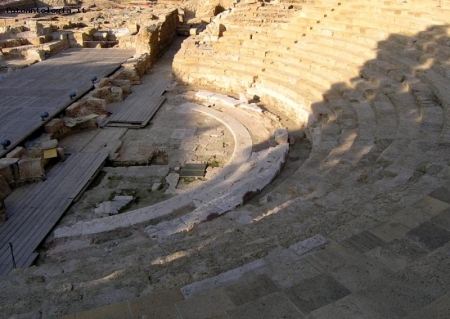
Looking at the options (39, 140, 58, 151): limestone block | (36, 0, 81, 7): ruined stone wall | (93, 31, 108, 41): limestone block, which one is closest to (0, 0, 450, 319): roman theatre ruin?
(39, 140, 58, 151): limestone block

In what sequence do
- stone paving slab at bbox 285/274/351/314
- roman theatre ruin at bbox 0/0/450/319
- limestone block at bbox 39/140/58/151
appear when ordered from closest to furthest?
1. stone paving slab at bbox 285/274/351/314
2. roman theatre ruin at bbox 0/0/450/319
3. limestone block at bbox 39/140/58/151

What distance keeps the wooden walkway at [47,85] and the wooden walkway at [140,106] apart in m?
1.22

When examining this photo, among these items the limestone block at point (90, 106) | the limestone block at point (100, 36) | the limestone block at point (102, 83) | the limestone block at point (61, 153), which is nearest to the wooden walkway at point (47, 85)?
the limestone block at point (102, 83)

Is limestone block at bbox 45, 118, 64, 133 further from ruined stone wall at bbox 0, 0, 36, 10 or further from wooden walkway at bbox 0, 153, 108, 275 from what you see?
ruined stone wall at bbox 0, 0, 36, 10

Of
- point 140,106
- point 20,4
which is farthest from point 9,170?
point 20,4

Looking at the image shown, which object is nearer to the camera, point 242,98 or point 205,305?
point 205,305

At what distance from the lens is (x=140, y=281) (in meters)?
3.64

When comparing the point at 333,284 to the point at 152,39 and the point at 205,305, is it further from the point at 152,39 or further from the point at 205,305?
the point at 152,39

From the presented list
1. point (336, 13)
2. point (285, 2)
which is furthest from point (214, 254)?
point (285, 2)

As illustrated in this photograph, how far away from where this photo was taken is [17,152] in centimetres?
825

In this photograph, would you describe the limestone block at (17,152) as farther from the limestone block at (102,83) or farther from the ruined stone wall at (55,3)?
the ruined stone wall at (55,3)

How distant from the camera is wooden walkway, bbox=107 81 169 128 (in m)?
10.9

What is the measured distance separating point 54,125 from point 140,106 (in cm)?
275

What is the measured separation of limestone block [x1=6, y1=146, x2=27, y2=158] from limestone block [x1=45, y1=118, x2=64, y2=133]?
1245 millimetres
